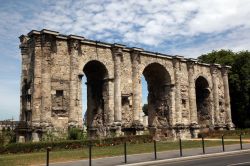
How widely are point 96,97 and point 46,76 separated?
6793mm

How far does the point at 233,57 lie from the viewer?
46.4 meters

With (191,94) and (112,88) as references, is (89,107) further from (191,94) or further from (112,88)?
(191,94)

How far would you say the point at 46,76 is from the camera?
25.0 metres

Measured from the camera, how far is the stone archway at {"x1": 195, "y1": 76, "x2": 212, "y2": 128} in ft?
127

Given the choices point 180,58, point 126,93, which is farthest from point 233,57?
point 126,93

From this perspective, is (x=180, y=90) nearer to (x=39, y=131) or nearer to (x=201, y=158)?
(x=39, y=131)

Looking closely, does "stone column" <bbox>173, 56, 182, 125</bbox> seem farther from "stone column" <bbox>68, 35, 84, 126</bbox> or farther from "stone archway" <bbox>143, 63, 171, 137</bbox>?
"stone column" <bbox>68, 35, 84, 126</bbox>

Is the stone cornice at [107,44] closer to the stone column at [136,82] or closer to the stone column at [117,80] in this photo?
the stone column at [117,80]

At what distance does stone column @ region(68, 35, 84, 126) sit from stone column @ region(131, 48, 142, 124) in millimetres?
5959

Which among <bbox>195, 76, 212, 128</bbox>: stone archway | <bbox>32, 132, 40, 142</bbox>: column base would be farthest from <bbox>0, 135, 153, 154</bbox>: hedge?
<bbox>195, 76, 212, 128</bbox>: stone archway

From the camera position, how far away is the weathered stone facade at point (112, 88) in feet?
82.5

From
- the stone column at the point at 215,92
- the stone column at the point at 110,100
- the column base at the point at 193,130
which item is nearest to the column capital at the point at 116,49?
the stone column at the point at 110,100

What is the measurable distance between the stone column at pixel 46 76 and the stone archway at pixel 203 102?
20.2m

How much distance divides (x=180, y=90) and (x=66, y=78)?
13.8m
